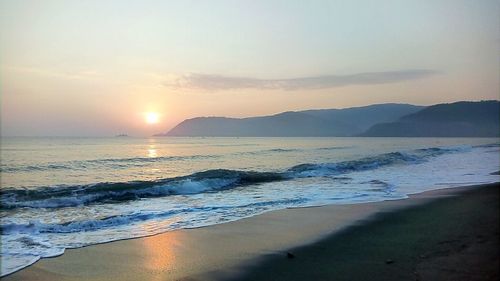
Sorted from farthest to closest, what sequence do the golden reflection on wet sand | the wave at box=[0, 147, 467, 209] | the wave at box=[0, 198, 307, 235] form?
1. the wave at box=[0, 147, 467, 209]
2. the wave at box=[0, 198, 307, 235]
3. the golden reflection on wet sand

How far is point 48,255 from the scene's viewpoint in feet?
25.8

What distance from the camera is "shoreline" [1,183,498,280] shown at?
21.8 ft

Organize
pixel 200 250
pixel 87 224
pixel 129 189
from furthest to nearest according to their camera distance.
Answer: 1. pixel 129 189
2. pixel 87 224
3. pixel 200 250

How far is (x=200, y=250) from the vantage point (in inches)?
315

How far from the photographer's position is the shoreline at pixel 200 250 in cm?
664

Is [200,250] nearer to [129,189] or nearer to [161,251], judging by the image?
[161,251]

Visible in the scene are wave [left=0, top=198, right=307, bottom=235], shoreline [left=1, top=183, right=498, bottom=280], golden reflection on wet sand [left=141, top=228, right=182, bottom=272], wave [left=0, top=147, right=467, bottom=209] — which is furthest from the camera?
wave [left=0, top=147, right=467, bottom=209]

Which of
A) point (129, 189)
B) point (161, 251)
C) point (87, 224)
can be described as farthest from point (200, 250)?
point (129, 189)

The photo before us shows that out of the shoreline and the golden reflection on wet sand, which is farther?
the golden reflection on wet sand

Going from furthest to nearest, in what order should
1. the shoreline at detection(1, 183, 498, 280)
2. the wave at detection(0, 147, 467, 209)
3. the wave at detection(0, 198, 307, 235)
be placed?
the wave at detection(0, 147, 467, 209) → the wave at detection(0, 198, 307, 235) → the shoreline at detection(1, 183, 498, 280)

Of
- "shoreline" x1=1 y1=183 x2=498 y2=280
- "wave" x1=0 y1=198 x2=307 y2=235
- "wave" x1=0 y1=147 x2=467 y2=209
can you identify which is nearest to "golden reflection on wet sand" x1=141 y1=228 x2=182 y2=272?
"shoreline" x1=1 y1=183 x2=498 y2=280

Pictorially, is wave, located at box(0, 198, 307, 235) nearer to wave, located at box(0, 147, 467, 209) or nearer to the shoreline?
the shoreline

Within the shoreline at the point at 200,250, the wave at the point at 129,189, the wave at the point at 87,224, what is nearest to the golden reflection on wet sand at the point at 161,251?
the shoreline at the point at 200,250

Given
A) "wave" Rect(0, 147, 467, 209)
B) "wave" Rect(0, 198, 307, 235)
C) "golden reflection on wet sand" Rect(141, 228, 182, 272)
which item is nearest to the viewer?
"golden reflection on wet sand" Rect(141, 228, 182, 272)
